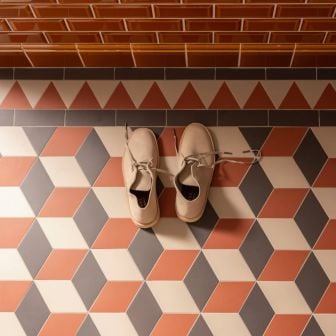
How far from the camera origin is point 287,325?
76.9 inches

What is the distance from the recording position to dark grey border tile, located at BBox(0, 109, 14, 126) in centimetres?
213

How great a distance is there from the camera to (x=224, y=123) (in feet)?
6.86

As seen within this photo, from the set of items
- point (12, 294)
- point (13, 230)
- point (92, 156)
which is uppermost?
point (92, 156)

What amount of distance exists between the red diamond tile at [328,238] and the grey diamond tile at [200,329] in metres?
0.52

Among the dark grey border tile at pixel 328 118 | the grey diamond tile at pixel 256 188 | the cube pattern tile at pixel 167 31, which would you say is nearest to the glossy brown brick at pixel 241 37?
the cube pattern tile at pixel 167 31

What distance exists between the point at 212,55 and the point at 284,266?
0.87 meters

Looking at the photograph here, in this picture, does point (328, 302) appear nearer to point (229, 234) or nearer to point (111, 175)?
point (229, 234)

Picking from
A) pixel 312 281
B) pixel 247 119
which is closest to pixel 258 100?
pixel 247 119

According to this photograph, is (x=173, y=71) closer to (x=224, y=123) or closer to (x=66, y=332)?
(x=224, y=123)

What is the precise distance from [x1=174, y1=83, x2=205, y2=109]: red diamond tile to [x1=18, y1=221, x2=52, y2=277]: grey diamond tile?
0.74m

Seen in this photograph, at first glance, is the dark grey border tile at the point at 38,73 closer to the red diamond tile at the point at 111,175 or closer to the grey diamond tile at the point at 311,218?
the red diamond tile at the point at 111,175

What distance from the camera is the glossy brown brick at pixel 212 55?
6.64ft

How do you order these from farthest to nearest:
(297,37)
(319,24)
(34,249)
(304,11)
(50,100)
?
(50,100), (34,249), (297,37), (319,24), (304,11)

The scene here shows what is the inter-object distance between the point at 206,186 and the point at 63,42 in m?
0.79
